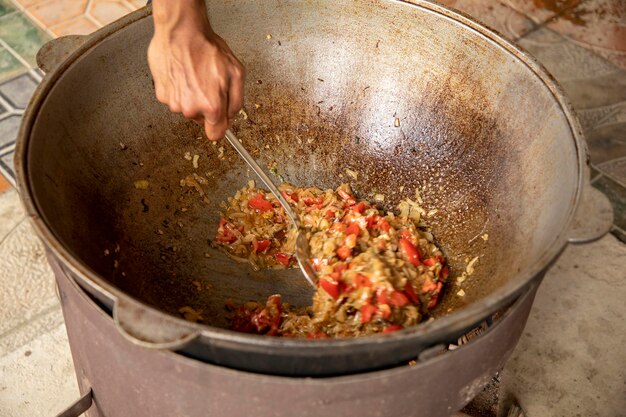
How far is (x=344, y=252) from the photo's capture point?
5.12ft

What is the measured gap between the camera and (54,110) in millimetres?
1389

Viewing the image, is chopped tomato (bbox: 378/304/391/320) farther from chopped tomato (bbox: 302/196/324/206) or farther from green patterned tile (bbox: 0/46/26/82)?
green patterned tile (bbox: 0/46/26/82)

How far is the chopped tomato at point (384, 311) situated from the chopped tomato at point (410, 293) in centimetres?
9

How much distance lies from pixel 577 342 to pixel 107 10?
2561 millimetres

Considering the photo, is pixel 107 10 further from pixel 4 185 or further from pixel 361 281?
pixel 361 281

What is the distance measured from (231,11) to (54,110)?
541mm

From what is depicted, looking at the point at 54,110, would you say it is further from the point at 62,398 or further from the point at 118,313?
the point at 62,398

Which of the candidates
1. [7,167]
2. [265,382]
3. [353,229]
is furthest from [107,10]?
[265,382]

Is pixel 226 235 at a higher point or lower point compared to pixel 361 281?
lower

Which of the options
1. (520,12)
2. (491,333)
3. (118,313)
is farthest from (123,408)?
(520,12)

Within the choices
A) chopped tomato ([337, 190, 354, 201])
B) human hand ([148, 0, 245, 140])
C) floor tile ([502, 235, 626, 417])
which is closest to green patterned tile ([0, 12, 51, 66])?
chopped tomato ([337, 190, 354, 201])

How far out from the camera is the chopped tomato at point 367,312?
1.41 m

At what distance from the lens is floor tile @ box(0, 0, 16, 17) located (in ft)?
10.9

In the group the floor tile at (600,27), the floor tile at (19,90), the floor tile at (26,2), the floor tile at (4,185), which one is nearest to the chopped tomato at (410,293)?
the floor tile at (4,185)
